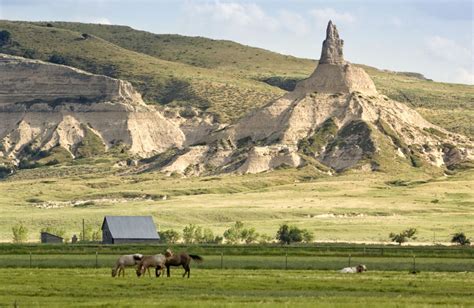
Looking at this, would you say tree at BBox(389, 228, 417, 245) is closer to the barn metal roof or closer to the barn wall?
the barn metal roof

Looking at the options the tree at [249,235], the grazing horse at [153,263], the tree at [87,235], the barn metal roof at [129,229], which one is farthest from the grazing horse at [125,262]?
the tree at [249,235]

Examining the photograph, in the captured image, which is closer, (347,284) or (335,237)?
(347,284)

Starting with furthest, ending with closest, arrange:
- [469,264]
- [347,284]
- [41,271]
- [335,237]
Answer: [335,237]
[469,264]
[41,271]
[347,284]

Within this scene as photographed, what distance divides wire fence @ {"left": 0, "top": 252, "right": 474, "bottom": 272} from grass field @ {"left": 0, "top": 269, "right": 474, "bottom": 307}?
4785 millimetres

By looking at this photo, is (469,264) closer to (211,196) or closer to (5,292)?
(5,292)

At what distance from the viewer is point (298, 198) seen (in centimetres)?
19200

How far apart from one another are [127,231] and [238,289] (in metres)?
58.1

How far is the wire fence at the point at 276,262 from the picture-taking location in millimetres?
75875

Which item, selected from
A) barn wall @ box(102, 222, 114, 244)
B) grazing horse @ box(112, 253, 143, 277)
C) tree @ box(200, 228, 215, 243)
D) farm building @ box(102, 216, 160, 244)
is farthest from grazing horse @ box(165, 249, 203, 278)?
tree @ box(200, 228, 215, 243)

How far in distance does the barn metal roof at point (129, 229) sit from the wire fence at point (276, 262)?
27.1 meters

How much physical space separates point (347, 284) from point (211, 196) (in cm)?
13322

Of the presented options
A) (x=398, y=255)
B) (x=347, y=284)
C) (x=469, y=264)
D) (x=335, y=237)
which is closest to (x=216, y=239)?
(x=335, y=237)

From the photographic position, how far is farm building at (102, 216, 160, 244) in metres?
116

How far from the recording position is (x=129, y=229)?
11744 cm
